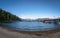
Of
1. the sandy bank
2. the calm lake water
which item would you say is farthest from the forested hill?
the sandy bank

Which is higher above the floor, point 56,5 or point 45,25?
point 56,5

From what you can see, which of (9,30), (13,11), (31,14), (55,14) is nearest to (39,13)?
(31,14)

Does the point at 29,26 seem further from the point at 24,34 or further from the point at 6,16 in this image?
the point at 6,16

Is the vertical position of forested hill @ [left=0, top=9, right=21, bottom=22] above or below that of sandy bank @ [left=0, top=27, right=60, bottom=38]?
above

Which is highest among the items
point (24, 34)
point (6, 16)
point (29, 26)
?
point (6, 16)

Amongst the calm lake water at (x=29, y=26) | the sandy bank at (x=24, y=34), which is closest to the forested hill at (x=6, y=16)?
the calm lake water at (x=29, y=26)

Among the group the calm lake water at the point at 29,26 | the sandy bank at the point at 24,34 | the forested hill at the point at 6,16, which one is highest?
the forested hill at the point at 6,16

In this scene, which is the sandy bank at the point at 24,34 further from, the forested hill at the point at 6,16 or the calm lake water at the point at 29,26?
the forested hill at the point at 6,16

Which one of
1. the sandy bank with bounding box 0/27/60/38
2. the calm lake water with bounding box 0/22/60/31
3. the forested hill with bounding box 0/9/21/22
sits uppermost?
the forested hill with bounding box 0/9/21/22

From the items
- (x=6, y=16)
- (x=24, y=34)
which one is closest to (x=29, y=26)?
(x=24, y=34)

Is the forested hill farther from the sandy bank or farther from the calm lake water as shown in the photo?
the sandy bank

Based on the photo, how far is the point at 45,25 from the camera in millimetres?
2820

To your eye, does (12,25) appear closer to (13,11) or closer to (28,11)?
(13,11)

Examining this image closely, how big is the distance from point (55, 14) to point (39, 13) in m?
0.40
